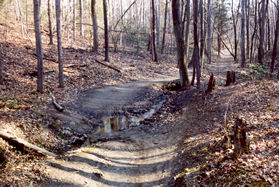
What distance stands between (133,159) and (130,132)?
7.16 ft

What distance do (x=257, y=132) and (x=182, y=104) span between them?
233 inches

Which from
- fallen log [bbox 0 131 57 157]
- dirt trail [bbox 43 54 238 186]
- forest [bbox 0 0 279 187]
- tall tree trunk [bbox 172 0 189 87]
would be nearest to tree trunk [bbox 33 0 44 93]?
forest [bbox 0 0 279 187]

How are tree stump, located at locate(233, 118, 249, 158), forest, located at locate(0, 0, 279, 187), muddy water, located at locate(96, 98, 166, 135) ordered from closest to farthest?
tree stump, located at locate(233, 118, 249, 158) < forest, located at locate(0, 0, 279, 187) < muddy water, located at locate(96, 98, 166, 135)

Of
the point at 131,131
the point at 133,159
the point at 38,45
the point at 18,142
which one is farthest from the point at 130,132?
the point at 38,45

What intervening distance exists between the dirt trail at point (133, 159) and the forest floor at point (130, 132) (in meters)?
0.03

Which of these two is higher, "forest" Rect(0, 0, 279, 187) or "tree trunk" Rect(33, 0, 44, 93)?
"tree trunk" Rect(33, 0, 44, 93)

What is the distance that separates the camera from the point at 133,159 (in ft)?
24.5

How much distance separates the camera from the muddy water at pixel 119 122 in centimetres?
980

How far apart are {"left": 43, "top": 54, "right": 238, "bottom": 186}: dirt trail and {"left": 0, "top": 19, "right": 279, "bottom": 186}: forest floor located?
3 centimetres

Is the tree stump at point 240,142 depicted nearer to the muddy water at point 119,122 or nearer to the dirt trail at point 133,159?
the dirt trail at point 133,159

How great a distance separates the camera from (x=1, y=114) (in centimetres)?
795

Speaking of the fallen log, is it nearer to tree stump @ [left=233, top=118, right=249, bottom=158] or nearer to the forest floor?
the forest floor

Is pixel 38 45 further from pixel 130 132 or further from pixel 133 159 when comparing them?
pixel 133 159

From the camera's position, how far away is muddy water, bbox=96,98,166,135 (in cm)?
980
